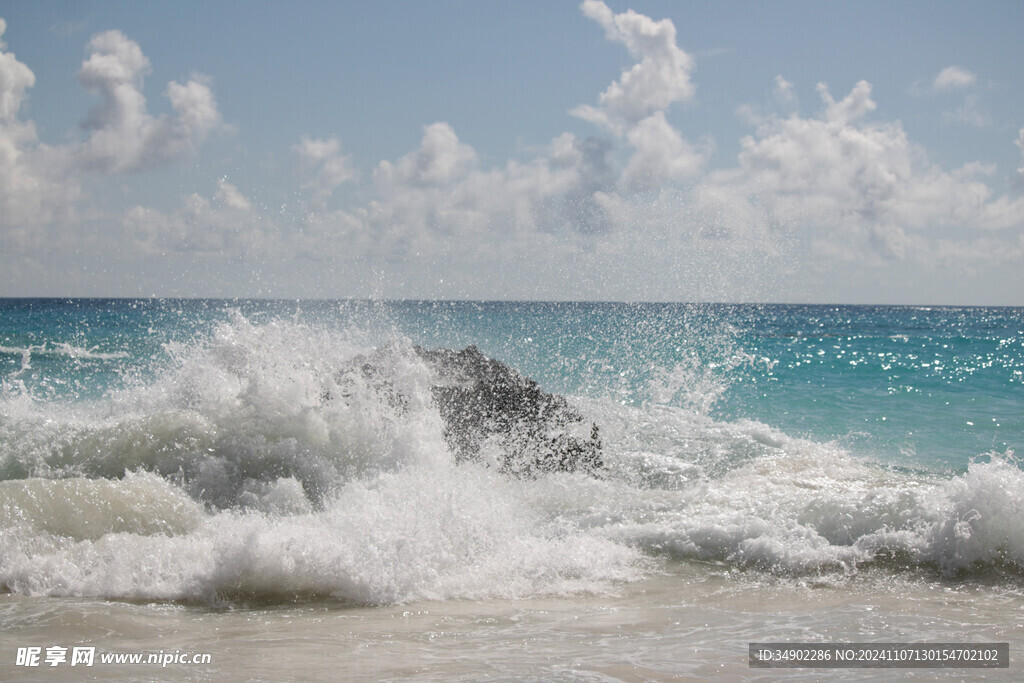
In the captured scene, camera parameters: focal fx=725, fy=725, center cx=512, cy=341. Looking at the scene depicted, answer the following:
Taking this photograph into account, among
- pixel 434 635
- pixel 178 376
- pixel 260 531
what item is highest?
pixel 178 376

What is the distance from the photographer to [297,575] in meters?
5.54

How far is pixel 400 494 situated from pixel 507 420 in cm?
305

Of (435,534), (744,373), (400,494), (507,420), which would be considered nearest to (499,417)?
(507,420)

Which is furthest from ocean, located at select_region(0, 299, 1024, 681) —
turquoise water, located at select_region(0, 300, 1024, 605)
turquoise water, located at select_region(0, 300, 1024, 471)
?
turquoise water, located at select_region(0, 300, 1024, 471)

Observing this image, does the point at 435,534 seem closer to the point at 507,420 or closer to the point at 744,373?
the point at 507,420

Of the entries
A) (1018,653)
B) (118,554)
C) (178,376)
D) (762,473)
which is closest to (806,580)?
(1018,653)

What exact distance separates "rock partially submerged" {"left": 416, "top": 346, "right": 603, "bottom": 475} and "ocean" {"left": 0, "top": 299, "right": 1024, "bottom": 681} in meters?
0.05

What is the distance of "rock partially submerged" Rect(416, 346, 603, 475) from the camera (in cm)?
899

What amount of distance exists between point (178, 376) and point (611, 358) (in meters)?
17.4

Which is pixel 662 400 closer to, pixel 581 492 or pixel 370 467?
pixel 581 492

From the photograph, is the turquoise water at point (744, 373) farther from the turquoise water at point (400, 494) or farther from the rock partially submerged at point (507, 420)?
the rock partially submerged at point (507, 420)

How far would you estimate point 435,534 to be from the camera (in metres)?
6.04

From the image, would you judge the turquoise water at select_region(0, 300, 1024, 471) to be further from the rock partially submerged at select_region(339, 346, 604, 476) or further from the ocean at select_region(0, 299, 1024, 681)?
the rock partially submerged at select_region(339, 346, 604, 476)

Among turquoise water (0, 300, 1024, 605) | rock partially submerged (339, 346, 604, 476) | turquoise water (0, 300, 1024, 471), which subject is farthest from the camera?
turquoise water (0, 300, 1024, 471)
